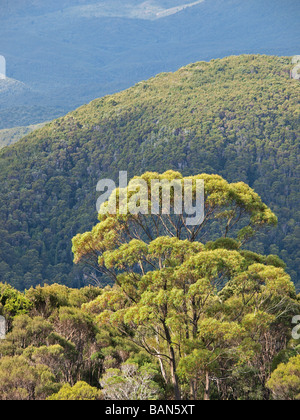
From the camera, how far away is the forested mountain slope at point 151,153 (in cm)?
11719

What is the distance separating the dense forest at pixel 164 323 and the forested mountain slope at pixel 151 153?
8420cm

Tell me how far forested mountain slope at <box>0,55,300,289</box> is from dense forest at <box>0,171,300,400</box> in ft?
276

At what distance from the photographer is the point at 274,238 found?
11438 cm

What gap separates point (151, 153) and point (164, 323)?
123 m

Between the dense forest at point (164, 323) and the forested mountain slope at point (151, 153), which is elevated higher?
the forested mountain slope at point (151, 153)

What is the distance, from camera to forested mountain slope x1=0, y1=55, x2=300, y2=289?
117188mm

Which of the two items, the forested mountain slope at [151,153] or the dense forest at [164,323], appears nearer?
the dense forest at [164,323]

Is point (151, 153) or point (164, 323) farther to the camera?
point (151, 153)

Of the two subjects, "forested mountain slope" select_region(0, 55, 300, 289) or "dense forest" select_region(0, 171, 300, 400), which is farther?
"forested mountain slope" select_region(0, 55, 300, 289)

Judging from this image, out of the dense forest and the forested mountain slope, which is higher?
the forested mountain slope

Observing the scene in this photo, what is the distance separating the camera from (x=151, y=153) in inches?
5394
